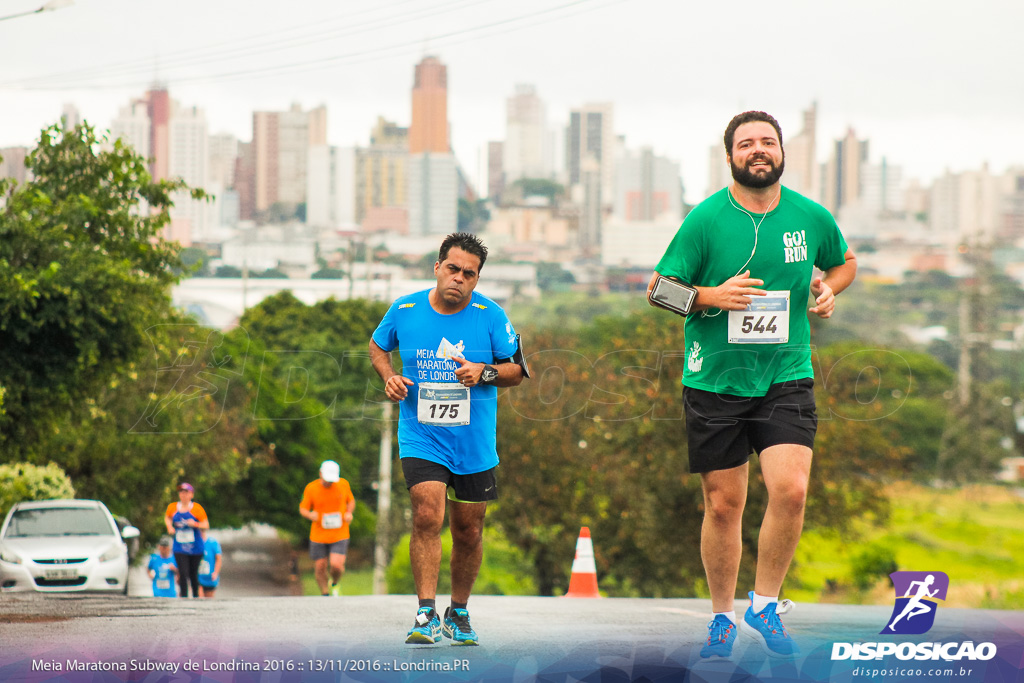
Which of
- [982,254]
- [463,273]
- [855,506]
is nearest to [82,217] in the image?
[463,273]

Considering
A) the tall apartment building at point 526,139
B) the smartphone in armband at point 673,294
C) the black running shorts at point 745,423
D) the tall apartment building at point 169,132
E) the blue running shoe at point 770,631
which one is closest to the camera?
the blue running shoe at point 770,631

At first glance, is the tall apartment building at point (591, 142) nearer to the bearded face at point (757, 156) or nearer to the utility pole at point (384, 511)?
the utility pole at point (384, 511)

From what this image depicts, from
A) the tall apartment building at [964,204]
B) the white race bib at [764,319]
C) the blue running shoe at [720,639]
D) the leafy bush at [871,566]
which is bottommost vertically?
the leafy bush at [871,566]

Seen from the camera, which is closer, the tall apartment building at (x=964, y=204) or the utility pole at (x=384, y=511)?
the utility pole at (x=384, y=511)

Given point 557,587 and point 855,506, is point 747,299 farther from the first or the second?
point 557,587

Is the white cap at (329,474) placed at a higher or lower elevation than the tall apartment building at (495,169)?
lower

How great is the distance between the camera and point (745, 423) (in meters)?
5.32

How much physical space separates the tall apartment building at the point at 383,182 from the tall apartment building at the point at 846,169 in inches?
2322

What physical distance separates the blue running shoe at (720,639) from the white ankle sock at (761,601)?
14cm

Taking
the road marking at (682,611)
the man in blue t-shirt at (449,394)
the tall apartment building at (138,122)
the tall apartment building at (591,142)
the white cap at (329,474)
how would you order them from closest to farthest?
1. the man in blue t-shirt at (449,394)
2. the road marking at (682,611)
3. the white cap at (329,474)
4. the tall apartment building at (138,122)
5. the tall apartment building at (591,142)

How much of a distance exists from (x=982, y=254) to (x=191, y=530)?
92.3m

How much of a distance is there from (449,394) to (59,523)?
1077 cm

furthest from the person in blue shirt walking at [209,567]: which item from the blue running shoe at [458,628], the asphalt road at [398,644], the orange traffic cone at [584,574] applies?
the blue running shoe at [458,628]

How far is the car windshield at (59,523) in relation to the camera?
1439 centimetres
